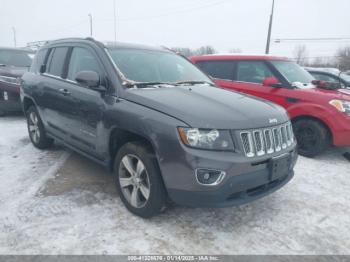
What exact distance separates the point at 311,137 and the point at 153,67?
3.17 metres

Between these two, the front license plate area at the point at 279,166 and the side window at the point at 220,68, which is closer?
the front license plate area at the point at 279,166

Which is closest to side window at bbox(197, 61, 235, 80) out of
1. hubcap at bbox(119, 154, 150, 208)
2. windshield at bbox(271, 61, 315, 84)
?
windshield at bbox(271, 61, 315, 84)

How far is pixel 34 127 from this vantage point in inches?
203

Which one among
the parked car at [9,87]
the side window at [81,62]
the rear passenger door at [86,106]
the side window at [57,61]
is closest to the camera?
the rear passenger door at [86,106]

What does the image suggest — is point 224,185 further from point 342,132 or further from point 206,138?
point 342,132

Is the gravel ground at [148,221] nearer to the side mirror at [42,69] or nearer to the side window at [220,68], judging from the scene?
the side mirror at [42,69]

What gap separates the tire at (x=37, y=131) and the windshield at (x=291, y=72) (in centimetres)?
437

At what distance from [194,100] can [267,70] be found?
130 inches

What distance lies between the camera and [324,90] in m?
5.36

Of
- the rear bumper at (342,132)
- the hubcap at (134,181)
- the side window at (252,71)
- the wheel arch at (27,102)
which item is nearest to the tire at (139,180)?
the hubcap at (134,181)

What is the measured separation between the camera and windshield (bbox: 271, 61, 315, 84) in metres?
5.64

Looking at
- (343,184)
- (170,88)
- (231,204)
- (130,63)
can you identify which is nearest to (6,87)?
(130,63)

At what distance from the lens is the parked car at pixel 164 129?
253 centimetres

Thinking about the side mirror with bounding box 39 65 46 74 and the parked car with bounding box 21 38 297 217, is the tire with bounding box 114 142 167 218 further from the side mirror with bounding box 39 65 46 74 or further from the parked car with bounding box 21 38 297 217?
the side mirror with bounding box 39 65 46 74
